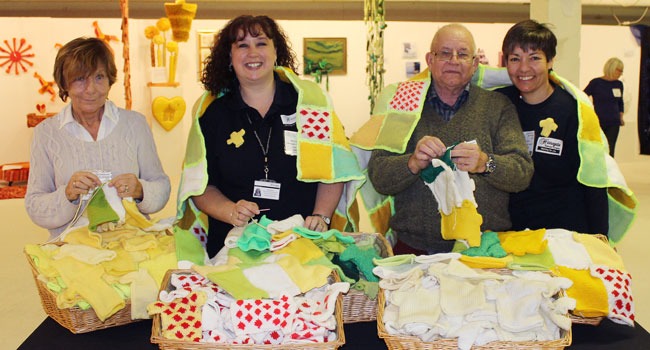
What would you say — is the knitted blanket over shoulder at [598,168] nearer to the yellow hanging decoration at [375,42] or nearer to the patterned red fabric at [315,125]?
the patterned red fabric at [315,125]

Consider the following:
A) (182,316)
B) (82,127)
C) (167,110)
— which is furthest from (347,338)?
(167,110)

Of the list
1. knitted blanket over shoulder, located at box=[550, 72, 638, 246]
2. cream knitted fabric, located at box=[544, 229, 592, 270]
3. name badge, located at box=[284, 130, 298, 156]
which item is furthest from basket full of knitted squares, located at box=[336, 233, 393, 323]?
knitted blanket over shoulder, located at box=[550, 72, 638, 246]

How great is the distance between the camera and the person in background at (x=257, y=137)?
8.81ft

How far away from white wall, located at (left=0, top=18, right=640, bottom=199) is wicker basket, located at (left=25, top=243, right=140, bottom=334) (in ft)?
24.4

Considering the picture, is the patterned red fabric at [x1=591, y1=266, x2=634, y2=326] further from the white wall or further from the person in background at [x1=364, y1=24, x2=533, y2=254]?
the white wall

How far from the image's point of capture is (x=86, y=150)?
9.27ft

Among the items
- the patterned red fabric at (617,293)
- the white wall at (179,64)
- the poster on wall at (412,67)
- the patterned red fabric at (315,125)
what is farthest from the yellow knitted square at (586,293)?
the poster on wall at (412,67)

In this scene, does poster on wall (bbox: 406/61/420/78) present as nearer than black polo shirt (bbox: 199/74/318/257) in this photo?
No

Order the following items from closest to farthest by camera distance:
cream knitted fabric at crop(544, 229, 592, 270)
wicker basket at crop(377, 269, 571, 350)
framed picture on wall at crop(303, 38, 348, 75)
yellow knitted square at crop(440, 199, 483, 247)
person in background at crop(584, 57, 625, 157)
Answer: wicker basket at crop(377, 269, 571, 350)
cream knitted fabric at crop(544, 229, 592, 270)
yellow knitted square at crop(440, 199, 483, 247)
person in background at crop(584, 57, 625, 157)
framed picture on wall at crop(303, 38, 348, 75)

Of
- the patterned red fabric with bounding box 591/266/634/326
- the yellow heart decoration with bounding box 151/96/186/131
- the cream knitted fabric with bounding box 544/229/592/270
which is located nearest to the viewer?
the patterned red fabric with bounding box 591/266/634/326

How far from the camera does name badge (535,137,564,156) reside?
276 cm

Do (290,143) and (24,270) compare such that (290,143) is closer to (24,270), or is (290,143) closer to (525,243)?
(525,243)

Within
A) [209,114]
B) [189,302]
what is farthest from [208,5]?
[189,302]

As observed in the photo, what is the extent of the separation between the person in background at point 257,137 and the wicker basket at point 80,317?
58cm
